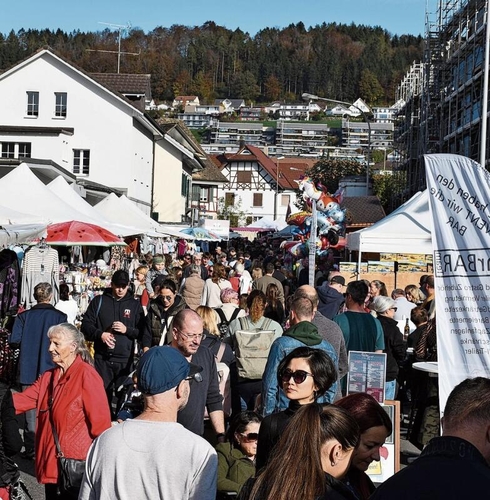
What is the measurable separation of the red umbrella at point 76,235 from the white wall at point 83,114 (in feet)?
107

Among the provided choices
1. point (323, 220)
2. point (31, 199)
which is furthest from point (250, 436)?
point (323, 220)

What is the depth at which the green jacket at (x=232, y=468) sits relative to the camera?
6164 mm

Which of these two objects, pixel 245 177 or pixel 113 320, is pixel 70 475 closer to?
pixel 113 320

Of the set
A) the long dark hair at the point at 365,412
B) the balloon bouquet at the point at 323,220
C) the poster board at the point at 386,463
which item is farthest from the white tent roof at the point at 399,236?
the long dark hair at the point at 365,412

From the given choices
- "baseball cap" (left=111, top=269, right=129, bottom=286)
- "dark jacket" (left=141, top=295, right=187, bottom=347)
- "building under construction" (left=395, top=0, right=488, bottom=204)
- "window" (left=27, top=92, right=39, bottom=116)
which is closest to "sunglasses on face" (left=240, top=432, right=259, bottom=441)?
"dark jacket" (left=141, top=295, right=187, bottom=347)

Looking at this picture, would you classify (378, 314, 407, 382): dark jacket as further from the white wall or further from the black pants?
the white wall

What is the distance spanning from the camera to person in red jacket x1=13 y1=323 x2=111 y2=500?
5977mm

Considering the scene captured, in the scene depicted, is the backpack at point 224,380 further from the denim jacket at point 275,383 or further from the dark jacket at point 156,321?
the denim jacket at point 275,383

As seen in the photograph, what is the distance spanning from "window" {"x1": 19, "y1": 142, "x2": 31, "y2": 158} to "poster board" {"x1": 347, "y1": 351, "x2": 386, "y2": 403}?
3540 cm

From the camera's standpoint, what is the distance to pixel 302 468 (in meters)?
3.54

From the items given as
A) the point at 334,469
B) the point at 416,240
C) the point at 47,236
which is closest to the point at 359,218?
the point at 416,240

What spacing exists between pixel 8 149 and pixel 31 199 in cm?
2881

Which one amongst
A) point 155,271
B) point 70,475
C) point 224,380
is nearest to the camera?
point 70,475

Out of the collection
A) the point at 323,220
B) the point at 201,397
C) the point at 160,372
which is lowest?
the point at 201,397
